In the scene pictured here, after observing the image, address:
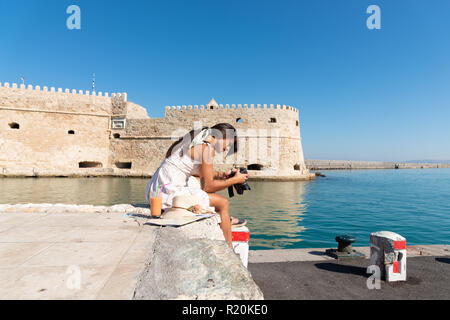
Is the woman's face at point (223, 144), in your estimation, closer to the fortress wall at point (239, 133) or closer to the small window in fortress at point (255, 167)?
the fortress wall at point (239, 133)

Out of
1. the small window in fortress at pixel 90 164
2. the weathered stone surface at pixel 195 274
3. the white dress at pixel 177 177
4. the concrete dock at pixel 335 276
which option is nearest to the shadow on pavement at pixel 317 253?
the concrete dock at pixel 335 276

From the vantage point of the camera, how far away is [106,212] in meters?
3.85

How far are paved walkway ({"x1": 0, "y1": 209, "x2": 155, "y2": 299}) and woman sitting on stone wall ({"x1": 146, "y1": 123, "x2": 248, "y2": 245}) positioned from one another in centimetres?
58

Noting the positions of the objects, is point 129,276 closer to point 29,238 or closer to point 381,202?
point 29,238

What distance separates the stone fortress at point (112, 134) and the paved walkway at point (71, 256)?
2073 cm

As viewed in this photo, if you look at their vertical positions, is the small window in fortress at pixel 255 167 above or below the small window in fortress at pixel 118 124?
below

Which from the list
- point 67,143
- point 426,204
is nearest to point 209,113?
point 67,143

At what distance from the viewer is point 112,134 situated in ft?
82.2

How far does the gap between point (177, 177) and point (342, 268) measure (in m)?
2.55

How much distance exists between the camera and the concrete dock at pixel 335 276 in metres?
2.78

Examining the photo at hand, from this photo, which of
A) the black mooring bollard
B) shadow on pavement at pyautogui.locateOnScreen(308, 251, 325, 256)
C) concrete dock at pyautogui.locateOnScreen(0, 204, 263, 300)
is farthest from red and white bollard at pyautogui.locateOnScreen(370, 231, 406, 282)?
concrete dock at pyautogui.locateOnScreen(0, 204, 263, 300)

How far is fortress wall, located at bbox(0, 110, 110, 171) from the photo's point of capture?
70.6 ft

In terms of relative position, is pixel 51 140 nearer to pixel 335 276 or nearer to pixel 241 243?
pixel 241 243
